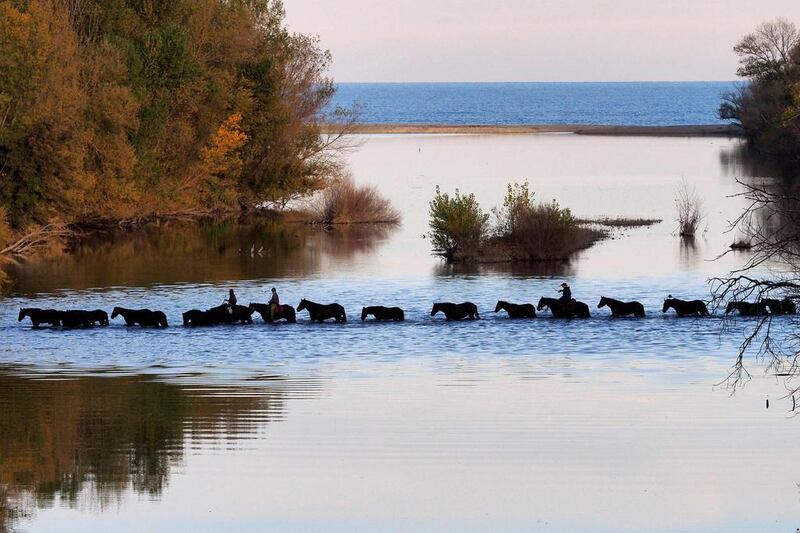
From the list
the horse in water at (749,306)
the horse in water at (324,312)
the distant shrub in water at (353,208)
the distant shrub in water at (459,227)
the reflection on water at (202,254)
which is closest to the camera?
the horse in water at (749,306)

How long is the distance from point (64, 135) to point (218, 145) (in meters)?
17.3

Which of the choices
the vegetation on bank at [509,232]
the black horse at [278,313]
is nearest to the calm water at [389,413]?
the black horse at [278,313]

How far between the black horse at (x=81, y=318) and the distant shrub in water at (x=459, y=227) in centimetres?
2030

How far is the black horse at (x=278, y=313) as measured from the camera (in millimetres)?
39156

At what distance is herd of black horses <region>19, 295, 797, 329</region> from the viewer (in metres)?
38.1

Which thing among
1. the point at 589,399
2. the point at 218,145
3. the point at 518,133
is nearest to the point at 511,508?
the point at 589,399

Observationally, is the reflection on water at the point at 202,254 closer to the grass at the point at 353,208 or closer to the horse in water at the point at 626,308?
the grass at the point at 353,208

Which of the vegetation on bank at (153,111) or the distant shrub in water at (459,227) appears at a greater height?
the vegetation on bank at (153,111)

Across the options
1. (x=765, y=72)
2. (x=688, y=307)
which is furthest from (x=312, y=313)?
(x=765, y=72)

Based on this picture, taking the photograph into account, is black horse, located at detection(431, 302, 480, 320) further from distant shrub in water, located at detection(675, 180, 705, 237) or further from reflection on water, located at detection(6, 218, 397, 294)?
distant shrub in water, located at detection(675, 180, 705, 237)

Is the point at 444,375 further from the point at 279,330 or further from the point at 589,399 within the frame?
the point at 279,330

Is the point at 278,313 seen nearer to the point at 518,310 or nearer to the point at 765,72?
the point at 518,310

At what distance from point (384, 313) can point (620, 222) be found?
3091cm

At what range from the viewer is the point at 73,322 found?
38.0 meters
